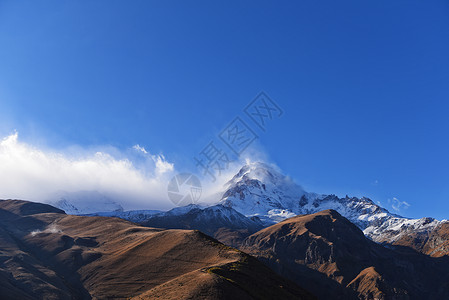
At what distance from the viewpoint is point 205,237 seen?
11162 centimetres

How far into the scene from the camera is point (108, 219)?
18688 centimetres

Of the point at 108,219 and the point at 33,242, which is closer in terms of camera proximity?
the point at 33,242

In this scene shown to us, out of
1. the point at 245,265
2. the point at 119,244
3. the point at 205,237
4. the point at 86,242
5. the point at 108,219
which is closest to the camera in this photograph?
the point at 245,265

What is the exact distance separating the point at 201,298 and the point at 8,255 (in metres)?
86.6

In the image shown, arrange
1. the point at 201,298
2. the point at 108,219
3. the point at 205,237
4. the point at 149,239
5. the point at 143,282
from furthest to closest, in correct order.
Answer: the point at 108,219
the point at 149,239
the point at 205,237
the point at 143,282
the point at 201,298

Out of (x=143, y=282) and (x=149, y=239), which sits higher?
(x=149, y=239)

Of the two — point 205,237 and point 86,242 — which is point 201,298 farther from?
point 86,242

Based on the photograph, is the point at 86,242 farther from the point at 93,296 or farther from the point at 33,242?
the point at 93,296

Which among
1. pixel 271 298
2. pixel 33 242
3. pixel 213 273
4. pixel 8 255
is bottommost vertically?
pixel 271 298

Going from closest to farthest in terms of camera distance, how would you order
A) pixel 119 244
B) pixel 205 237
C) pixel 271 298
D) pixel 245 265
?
pixel 271 298 → pixel 245 265 → pixel 205 237 → pixel 119 244

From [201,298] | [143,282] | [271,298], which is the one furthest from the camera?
[143,282]

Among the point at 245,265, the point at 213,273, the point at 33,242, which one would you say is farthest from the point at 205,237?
the point at 33,242

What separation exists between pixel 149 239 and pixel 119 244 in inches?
866

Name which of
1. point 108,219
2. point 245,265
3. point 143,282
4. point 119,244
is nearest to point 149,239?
point 119,244
